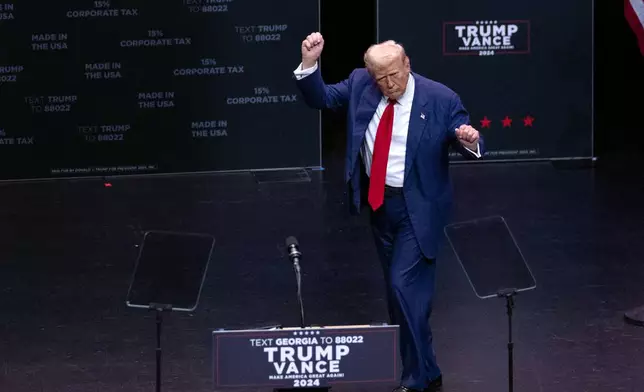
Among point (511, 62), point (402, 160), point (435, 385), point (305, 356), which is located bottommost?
point (435, 385)

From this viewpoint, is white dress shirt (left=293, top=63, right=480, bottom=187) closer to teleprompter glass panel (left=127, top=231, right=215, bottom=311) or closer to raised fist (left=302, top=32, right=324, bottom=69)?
raised fist (left=302, top=32, right=324, bottom=69)

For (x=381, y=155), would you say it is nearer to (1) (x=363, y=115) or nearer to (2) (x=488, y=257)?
(1) (x=363, y=115)

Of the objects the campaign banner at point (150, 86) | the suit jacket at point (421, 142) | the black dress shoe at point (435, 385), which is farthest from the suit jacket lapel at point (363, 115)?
the campaign banner at point (150, 86)

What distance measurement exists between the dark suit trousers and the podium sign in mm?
1163

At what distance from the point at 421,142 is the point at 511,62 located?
6.20 metres

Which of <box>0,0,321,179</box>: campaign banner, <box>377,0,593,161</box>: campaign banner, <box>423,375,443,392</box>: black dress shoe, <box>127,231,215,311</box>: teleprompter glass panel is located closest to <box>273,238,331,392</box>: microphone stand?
<box>127,231,215,311</box>: teleprompter glass panel

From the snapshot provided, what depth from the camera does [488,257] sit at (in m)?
6.36

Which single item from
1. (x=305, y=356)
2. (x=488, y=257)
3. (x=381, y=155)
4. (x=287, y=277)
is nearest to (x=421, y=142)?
(x=381, y=155)

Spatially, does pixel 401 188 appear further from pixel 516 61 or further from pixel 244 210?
pixel 516 61


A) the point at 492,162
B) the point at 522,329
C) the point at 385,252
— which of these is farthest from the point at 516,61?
the point at 385,252

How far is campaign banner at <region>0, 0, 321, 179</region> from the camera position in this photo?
39.8ft

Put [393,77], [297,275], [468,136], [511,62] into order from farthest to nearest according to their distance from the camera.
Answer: [511,62], [393,77], [468,136], [297,275]

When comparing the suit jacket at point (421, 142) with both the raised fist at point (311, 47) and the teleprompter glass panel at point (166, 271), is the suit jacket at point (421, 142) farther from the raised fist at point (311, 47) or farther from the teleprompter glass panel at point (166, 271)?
the teleprompter glass panel at point (166, 271)

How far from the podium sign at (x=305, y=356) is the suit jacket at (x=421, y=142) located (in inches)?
48.7
